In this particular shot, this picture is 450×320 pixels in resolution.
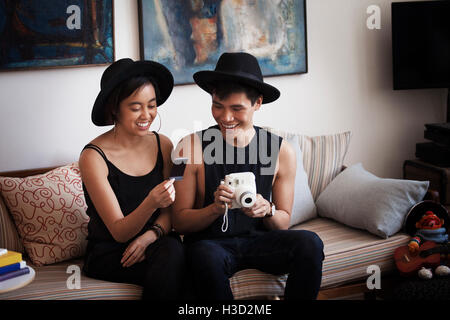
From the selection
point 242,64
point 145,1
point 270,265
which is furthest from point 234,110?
point 145,1

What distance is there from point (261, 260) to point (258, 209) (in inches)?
8.5

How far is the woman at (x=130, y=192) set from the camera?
192 centimetres

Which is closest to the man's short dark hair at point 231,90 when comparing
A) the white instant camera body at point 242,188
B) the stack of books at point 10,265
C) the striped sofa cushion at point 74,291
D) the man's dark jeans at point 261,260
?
the white instant camera body at point 242,188

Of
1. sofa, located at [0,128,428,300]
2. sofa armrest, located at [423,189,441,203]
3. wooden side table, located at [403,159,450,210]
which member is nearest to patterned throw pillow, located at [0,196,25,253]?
sofa, located at [0,128,428,300]

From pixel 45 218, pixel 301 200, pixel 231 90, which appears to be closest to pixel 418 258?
pixel 301 200

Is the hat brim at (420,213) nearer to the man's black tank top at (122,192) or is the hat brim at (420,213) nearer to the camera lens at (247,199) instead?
the camera lens at (247,199)

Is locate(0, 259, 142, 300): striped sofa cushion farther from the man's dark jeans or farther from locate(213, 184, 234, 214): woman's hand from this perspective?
locate(213, 184, 234, 214): woman's hand

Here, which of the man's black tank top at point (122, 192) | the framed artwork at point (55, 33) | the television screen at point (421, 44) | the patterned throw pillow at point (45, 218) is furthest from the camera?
the television screen at point (421, 44)

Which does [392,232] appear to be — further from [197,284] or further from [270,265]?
[197,284]

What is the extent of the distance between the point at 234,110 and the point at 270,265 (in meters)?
0.61

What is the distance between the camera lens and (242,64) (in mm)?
2059

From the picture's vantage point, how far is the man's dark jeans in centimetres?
192

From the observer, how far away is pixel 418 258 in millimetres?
2316

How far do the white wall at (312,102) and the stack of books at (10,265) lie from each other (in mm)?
750
